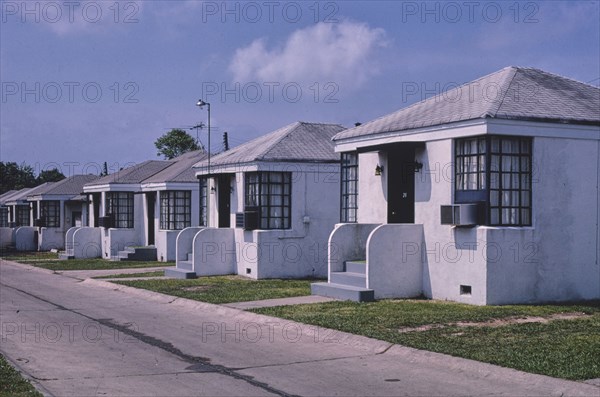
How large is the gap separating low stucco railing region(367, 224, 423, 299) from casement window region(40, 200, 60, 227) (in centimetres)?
3550

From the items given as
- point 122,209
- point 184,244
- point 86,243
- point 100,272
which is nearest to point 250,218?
point 184,244

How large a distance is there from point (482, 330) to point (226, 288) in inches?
376

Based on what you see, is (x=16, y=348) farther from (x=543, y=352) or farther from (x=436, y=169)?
(x=436, y=169)

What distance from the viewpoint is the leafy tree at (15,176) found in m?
90.9

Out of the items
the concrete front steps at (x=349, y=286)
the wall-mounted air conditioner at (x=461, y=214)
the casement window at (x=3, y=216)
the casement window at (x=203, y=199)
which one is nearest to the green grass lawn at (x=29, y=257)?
the casement window at (x=203, y=199)

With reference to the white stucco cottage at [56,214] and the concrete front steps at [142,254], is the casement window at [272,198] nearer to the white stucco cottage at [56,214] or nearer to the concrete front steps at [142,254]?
the concrete front steps at [142,254]

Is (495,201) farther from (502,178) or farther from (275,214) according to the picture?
(275,214)

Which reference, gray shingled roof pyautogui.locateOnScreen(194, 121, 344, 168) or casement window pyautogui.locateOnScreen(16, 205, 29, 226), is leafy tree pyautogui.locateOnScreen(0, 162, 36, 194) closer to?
casement window pyautogui.locateOnScreen(16, 205, 29, 226)

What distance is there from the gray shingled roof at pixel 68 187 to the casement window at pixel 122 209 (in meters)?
11.6

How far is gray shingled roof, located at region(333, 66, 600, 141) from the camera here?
53.6 ft

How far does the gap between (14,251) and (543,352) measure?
4432 cm

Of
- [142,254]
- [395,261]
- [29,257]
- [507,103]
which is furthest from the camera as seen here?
[29,257]

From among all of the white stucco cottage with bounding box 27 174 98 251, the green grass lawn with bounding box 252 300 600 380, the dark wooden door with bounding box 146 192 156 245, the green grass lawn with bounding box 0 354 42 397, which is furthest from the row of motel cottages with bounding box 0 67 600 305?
the white stucco cottage with bounding box 27 174 98 251

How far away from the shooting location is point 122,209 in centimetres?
3781
